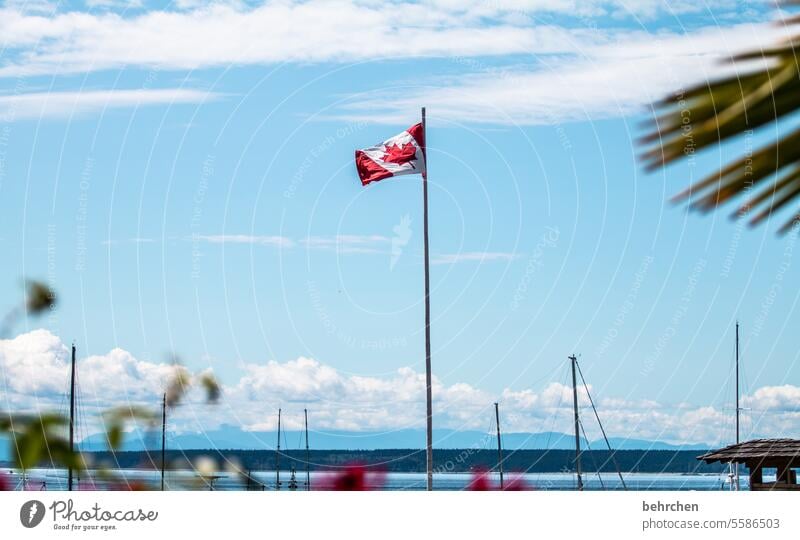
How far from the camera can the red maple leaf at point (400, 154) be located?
26.4 metres

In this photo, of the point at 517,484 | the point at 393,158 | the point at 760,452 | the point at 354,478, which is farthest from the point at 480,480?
the point at 393,158

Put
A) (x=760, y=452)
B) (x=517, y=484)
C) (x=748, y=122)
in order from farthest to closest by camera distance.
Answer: (x=760, y=452) < (x=517, y=484) < (x=748, y=122)

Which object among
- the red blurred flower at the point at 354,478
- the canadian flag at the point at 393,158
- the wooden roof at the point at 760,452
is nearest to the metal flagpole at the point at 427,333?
the canadian flag at the point at 393,158

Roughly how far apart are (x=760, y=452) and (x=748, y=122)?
18.8 m

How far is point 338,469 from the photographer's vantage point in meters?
9.40

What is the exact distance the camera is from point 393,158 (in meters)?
26.4
